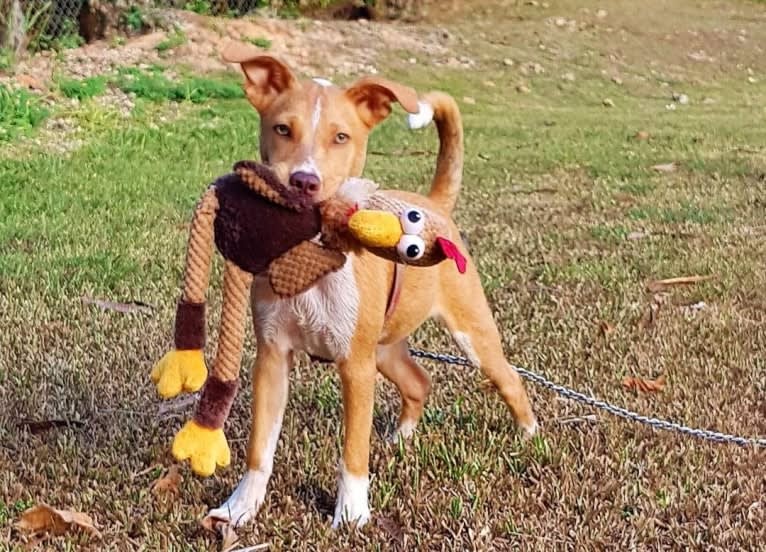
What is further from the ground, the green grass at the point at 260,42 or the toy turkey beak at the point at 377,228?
the toy turkey beak at the point at 377,228

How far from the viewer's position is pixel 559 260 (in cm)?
578

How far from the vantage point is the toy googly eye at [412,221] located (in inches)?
99.6

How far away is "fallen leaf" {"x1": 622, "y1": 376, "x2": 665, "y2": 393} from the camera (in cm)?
396

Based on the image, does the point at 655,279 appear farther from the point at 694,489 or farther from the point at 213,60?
the point at 213,60

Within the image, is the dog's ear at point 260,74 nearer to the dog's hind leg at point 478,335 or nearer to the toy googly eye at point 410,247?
the toy googly eye at point 410,247

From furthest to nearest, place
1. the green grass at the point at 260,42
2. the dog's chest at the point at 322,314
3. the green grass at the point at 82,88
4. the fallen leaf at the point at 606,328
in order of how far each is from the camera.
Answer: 1. the green grass at the point at 260,42
2. the green grass at the point at 82,88
3. the fallen leaf at the point at 606,328
4. the dog's chest at the point at 322,314

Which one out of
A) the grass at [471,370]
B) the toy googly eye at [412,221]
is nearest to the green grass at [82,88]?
the grass at [471,370]

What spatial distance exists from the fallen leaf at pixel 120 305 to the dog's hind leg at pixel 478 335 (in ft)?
5.87

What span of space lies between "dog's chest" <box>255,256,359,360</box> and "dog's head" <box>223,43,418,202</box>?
9.7 inches

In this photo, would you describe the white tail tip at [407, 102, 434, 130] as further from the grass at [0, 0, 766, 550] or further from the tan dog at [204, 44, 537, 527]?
the grass at [0, 0, 766, 550]

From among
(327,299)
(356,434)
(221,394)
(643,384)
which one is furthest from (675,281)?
(221,394)

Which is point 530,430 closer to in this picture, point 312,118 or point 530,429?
point 530,429

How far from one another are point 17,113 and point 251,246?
24.3 ft

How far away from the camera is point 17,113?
9445 mm
